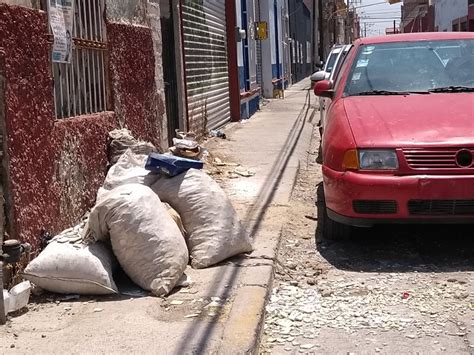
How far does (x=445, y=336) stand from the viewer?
4.22 m

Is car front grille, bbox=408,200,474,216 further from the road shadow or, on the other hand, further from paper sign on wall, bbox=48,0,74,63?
paper sign on wall, bbox=48,0,74,63

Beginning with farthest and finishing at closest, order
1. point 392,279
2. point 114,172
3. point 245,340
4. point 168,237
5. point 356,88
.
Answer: point 356,88 → point 114,172 → point 392,279 → point 168,237 → point 245,340

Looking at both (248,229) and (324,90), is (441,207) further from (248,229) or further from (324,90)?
(324,90)

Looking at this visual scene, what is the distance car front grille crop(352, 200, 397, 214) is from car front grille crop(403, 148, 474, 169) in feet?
1.10

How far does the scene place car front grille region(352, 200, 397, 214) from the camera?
17.6 ft

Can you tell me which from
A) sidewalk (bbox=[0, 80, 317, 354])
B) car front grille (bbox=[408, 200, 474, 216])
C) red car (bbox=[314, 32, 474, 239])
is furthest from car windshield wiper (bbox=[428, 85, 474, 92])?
sidewalk (bbox=[0, 80, 317, 354])

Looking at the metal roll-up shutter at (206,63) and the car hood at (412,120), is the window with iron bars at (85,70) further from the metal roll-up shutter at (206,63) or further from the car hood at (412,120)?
the metal roll-up shutter at (206,63)

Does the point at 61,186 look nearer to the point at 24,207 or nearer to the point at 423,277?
the point at 24,207

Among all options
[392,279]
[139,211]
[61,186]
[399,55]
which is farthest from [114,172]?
[399,55]

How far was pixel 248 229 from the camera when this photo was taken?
6516 millimetres

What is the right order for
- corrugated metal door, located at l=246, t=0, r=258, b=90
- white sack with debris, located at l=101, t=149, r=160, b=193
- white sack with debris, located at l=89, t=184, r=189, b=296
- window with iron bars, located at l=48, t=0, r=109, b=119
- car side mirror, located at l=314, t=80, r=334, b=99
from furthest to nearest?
1. corrugated metal door, located at l=246, t=0, r=258, b=90
2. car side mirror, located at l=314, t=80, r=334, b=99
3. window with iron bars, located at l=48, t=0, r=109, b=119
4. white sack with debris, located at l=101, t=149, r=160, b=193
5. white sack with debris, located at l=89, t=184, r=189, b=296

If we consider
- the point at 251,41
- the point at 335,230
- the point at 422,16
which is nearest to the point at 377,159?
the point at 335,230

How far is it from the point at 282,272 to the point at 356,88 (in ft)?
6.83

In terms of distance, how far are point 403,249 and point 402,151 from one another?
1098mm
